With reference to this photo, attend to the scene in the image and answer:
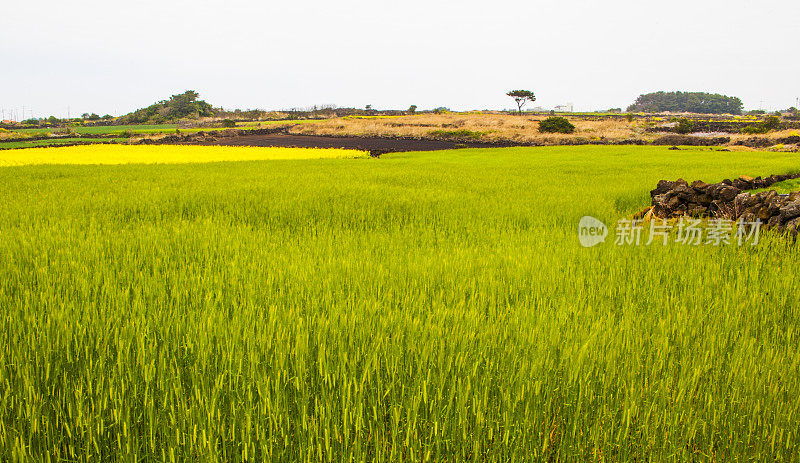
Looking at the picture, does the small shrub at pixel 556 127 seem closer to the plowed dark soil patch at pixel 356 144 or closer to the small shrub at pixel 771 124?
the plowed dark soil patch at pixel 356 144

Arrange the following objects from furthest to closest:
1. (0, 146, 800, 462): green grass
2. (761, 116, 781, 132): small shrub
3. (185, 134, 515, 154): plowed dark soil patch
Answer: (761, 116, 781, 132): small shrub < (185, 134, 515, 154): plowed dark soil patch < (0, 146, 800, 462): green grass

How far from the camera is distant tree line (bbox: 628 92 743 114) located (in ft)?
531

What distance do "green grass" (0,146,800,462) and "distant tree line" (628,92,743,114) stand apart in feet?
612

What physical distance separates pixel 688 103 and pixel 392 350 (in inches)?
8133

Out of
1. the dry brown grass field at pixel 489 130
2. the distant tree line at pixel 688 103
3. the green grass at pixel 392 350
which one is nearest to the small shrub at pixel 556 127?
the dry brown grass field at pixel 489 130

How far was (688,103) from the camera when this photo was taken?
168 metres

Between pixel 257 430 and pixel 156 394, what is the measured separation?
64cm

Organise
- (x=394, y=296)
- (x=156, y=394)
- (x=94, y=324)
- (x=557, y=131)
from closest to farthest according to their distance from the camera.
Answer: (x=156, y=394) < (x=94, y=324) < (x=394, y=296) < (x=557, y=131)

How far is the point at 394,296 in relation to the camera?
318 centimetres

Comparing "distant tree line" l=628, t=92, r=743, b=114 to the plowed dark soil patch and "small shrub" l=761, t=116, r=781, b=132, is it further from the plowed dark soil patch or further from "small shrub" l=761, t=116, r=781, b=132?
the plowed dark soil patch

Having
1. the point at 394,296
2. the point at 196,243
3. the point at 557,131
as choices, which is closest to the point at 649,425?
the point at 394,296

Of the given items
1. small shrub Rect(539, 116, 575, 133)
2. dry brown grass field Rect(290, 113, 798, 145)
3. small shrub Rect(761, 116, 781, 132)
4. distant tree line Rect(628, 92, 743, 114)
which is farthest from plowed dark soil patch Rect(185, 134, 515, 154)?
distant tree line Rect(628, 92, 743, 114)

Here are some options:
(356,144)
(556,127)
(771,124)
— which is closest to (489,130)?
(556,127)

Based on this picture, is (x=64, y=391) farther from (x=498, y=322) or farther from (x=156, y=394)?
(x=498, y=322)
